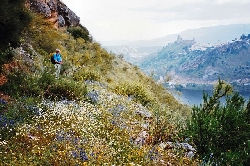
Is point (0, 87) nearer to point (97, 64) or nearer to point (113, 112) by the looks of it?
point (113, 112)

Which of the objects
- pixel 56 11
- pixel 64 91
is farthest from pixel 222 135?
pixel 56 11

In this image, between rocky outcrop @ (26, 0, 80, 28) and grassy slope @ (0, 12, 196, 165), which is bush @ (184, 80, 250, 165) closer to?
grassy slope @ (0, 12, 196, 165)

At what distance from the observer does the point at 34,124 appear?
862 cm

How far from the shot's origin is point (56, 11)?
3544 centimetres

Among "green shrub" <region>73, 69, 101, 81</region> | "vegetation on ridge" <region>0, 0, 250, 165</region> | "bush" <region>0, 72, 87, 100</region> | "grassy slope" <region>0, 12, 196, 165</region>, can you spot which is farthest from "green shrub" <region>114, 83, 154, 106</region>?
"bush" <region>0, 72, 87, 100</region>

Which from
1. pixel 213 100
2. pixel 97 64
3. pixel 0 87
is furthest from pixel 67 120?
A: pixel 97 64

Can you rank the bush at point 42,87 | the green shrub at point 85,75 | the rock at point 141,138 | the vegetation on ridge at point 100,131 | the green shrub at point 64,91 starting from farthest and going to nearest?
the green shrub at point 85,75 → the green shrub at point 64,91 → the bush at point 42,87 → the rock at point 141,138 → the vegetation on ridge at point 100,131

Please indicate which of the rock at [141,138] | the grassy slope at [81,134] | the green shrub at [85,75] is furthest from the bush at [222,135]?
the green shrub at [85,75]

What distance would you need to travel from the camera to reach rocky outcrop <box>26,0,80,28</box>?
2878cm

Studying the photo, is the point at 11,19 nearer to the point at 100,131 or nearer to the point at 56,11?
the point at 100,131

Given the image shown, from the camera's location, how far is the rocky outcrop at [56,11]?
28.8 metres

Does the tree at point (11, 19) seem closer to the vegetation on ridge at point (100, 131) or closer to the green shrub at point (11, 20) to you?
the green shrub at point (11, 20)

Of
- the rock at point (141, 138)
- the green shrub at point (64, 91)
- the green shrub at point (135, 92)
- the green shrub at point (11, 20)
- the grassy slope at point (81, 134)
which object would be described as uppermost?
the green shrub at point (11, 20)

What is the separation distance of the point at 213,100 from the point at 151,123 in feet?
8.60
